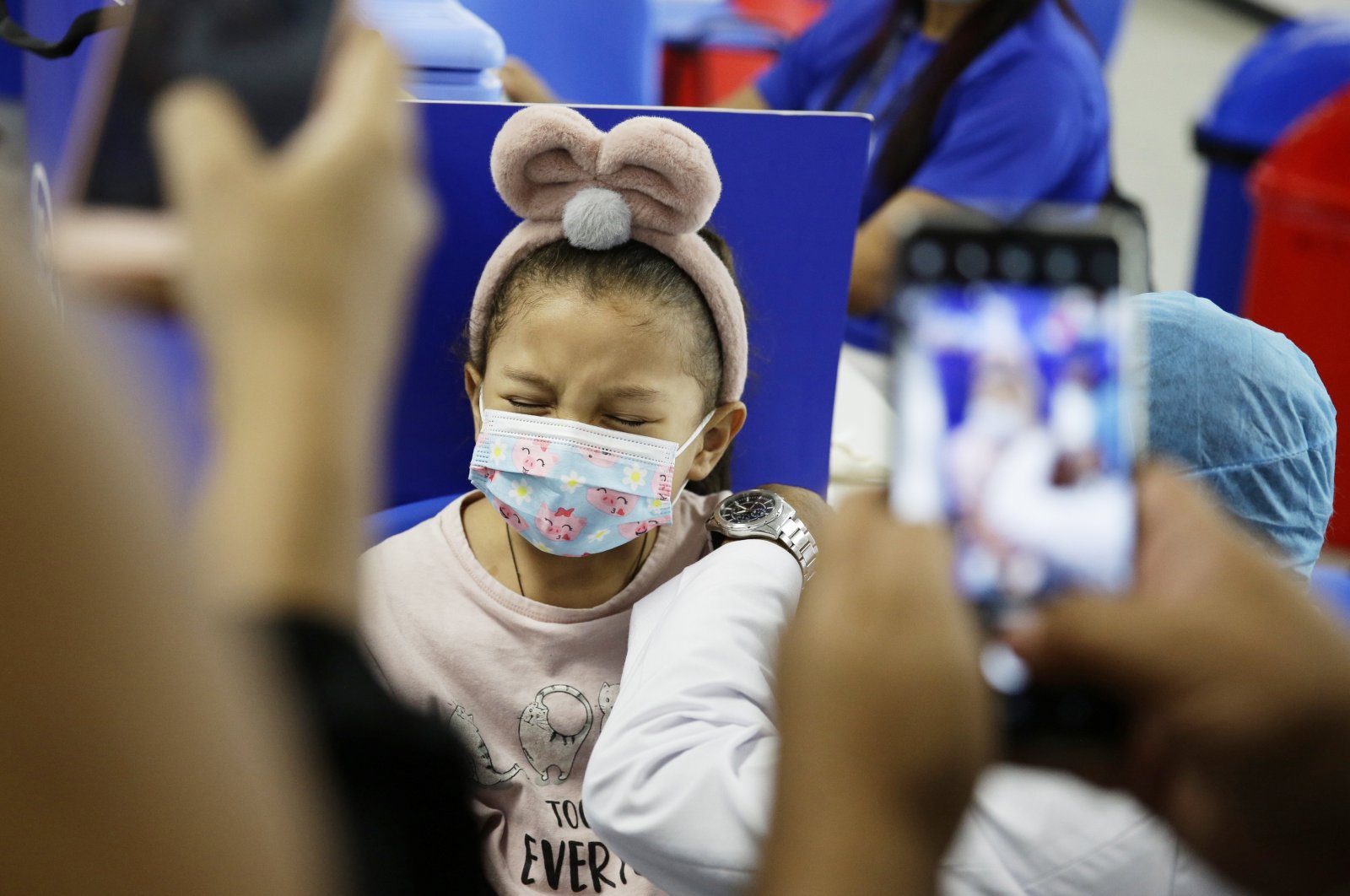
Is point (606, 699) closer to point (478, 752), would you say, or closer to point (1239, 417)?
point (478, 752)

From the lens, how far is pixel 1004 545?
0.49 m

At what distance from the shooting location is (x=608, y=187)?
112cm

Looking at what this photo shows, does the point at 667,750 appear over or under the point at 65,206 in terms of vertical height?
under

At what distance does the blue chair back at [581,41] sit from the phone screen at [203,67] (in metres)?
1.29

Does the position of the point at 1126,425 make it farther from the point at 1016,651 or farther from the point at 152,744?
the point at 152,744

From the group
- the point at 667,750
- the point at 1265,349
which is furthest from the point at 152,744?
the point at 1265,349

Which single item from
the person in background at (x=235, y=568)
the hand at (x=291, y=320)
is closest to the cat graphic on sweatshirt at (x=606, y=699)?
the person in background at (x=235, y=568)

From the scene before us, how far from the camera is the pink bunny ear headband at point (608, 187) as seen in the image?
109 cm

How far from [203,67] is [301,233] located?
0.39 feet

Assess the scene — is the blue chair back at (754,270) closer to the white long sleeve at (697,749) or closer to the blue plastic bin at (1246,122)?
the white long sleeve at (697,749)

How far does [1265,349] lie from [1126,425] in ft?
1.32

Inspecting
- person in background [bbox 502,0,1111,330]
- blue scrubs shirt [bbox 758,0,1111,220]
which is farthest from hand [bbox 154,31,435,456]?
blue scrubs shirt [bbox 758,0,1111,220]

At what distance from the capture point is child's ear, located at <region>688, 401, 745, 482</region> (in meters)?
1.22

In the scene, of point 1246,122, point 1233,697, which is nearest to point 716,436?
point 1233,697
